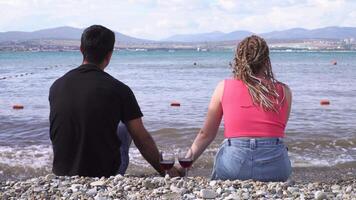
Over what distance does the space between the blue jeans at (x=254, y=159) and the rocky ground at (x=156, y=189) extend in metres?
0.08

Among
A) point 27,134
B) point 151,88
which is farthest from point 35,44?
point 27,134

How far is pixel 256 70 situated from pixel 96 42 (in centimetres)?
138

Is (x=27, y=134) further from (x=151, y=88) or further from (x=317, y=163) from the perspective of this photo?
(x=151, y=88)

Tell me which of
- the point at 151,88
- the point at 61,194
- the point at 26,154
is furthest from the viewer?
the point at 151,88

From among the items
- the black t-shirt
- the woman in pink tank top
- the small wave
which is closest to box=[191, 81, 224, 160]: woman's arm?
the woman in pink tank top

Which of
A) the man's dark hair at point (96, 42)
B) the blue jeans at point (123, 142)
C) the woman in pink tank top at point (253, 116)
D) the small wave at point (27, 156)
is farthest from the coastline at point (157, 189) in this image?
the small wave at point (27, 156)

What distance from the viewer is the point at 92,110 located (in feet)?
15.6

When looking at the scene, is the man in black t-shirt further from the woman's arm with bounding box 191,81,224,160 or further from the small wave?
the small wave

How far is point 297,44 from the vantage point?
561 ft

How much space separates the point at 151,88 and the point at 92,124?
21984 millimetres

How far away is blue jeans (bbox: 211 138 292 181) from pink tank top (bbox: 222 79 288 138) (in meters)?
0.07

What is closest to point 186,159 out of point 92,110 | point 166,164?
point 166,164

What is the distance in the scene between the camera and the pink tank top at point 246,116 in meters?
4.70

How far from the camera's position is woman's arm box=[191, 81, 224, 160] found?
4879 mm
